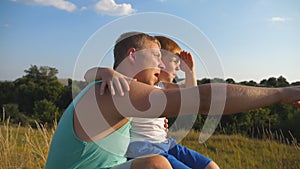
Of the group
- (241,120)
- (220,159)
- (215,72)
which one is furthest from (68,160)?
(241,120)

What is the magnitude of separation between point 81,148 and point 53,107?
9.00 metres

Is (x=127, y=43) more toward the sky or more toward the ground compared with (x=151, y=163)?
more toward the sky

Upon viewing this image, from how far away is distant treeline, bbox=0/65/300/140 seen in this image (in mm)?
6958

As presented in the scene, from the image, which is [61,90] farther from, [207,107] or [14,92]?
[207,107]

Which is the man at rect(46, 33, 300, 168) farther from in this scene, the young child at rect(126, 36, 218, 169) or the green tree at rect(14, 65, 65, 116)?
the green tree at rect(14, 65, 65, 116)

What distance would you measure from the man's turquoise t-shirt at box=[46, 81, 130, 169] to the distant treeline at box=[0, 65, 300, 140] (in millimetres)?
4567

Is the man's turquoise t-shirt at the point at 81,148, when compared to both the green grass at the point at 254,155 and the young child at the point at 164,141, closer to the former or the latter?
the young child at the point at 164,141

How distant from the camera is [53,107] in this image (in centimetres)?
989

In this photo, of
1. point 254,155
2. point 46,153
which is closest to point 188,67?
point 46,153

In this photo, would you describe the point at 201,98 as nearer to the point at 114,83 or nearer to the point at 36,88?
the point at 114,83

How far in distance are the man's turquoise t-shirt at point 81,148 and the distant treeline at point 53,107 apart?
15.0ft

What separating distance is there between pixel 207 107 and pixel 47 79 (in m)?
13.0

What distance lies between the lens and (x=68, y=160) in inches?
49.1

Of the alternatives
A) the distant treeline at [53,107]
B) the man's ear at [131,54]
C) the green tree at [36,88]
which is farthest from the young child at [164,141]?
the green tree at [36,88]
